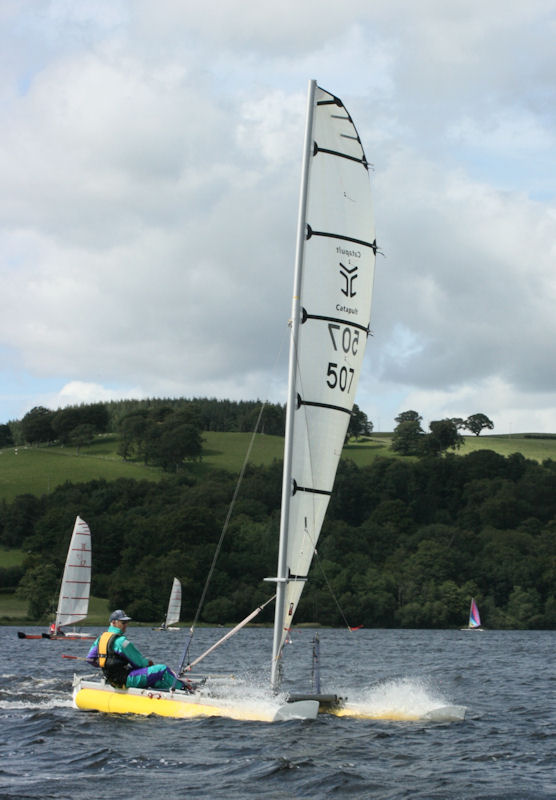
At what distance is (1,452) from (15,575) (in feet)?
211

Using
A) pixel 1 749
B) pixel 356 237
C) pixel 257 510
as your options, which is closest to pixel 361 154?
→ pixel 356 237

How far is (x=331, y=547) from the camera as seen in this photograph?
10381cm

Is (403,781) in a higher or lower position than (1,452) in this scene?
lower

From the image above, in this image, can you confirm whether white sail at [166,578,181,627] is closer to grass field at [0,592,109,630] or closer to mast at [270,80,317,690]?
grass field at [0,592,109,630]

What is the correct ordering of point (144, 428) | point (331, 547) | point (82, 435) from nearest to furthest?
point (331, 547), point (144, 428), point (82, 435)

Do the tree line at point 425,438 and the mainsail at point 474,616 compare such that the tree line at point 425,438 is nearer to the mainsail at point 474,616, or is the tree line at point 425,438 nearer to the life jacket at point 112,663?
the mainsail at point 474,616

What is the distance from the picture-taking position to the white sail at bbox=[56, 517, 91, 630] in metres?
51.7

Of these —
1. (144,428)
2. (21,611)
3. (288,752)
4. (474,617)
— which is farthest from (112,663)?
(144,428)

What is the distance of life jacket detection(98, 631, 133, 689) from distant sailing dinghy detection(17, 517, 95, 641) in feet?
104

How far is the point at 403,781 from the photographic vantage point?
48.4 ft

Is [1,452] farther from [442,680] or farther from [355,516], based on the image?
[442,680]

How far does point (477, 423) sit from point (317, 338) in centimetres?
17723

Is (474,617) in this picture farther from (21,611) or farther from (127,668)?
(127,668)

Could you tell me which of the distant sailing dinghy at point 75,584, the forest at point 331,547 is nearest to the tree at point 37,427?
the forest at point 331,547
